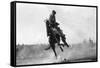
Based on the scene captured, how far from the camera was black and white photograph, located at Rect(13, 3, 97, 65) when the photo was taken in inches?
90.5

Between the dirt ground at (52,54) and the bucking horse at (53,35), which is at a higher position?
the bucking horse at (53,35)

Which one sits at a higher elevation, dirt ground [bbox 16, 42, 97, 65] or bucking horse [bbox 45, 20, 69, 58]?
bucking horse [bbox 45, 20, 69, 58]

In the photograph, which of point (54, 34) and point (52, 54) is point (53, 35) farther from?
point (52, 54)

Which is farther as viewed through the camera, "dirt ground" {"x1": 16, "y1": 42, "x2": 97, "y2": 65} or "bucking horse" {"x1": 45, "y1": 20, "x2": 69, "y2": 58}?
"bucking horse" {"x1": 45, "y1": 20, "x2": 69, "y2": 58}

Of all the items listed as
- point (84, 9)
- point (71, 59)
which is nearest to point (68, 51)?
point (71, 59)

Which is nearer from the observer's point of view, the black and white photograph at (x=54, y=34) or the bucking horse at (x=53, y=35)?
the black and white photograph at (x=54, y=34)

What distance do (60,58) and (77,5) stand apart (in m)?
0.57

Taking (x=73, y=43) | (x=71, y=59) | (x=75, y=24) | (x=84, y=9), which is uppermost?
(x=84, y=9)

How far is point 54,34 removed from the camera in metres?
2.45

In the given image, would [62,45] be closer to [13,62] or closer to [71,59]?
[71,59]

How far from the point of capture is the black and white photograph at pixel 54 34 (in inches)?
90.5

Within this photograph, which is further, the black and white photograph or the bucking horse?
the bucking horse

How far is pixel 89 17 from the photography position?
263cm
